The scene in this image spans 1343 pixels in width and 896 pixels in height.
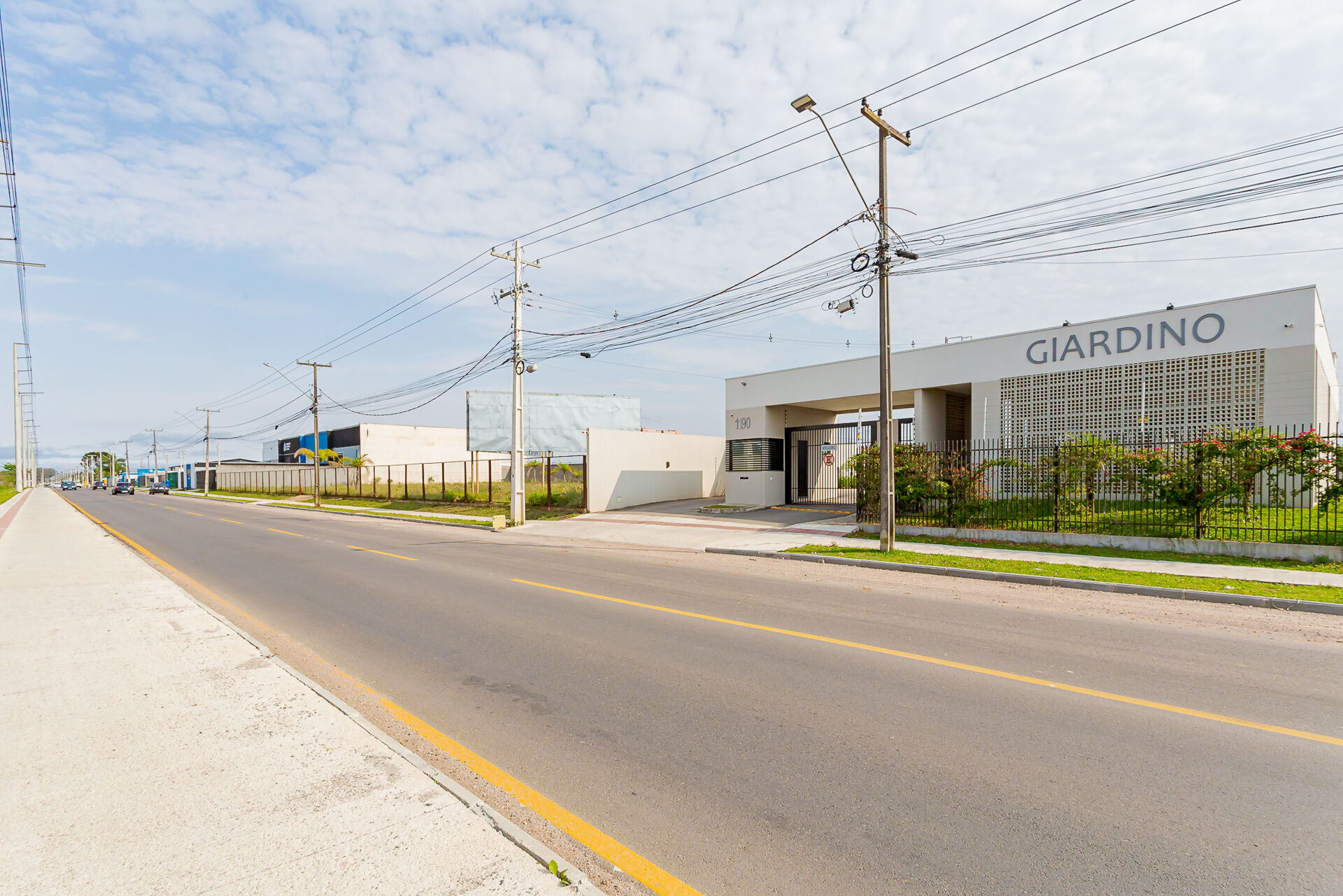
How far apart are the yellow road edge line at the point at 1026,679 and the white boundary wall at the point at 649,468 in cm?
1862

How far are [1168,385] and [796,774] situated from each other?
60.4ft

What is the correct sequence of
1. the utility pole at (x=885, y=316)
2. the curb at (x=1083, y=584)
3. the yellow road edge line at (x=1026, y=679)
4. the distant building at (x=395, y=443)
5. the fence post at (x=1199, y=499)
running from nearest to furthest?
1. the yellow road edge line at (x=1026, y=679)
2. the curb at (x=1083, y=584)
3. the fence post at (x=1199, y=499)
4. the utility pole at (x=885, y=316)
5. the distant building at (x=395, y=443)

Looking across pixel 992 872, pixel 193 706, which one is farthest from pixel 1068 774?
pixel 193 706

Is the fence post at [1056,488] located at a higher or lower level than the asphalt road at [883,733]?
higher

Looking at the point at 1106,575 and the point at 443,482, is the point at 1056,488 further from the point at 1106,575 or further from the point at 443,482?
the point at 443,482

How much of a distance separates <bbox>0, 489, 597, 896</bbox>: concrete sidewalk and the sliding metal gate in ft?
74.6

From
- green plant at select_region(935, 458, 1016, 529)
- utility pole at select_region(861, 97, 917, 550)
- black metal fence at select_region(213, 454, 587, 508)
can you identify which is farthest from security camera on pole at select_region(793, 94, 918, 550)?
black metal fence at select_region(213, 454, 587, 508)

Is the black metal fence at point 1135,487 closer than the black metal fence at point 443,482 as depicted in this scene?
Yes

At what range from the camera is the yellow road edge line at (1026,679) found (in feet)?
15.1

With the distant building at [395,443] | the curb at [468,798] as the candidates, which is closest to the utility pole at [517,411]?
the curb at [468,798]

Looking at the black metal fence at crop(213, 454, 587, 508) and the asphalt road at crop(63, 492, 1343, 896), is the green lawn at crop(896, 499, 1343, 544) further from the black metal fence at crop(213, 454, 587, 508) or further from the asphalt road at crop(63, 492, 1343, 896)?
the black metal fence at crop(213, 454, 587, 508)

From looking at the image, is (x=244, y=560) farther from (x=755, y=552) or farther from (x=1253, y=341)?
(x=1253, y=341)

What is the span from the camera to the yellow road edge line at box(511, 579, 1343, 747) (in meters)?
4.61

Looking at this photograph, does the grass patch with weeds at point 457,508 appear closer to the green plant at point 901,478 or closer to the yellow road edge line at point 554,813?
the green plant at point 901,478
